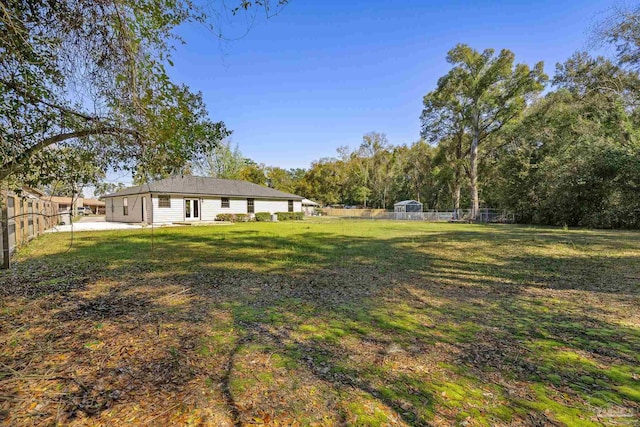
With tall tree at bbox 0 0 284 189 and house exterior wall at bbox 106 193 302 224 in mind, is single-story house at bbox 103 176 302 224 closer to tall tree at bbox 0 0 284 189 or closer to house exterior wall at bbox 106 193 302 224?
house exterior wall at bbox 106 193 302 224

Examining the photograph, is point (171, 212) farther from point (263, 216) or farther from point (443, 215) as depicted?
point (443, 215)

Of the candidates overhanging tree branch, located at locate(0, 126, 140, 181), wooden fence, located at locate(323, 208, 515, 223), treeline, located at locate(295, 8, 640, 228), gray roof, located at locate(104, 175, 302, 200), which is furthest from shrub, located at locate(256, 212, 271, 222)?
overhanging tree branch, located at locate(0, 126, 140, 181)

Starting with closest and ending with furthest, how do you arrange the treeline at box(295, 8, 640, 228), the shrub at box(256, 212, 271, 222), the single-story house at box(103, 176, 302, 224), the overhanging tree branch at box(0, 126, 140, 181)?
the overhanging tree branch at box(0, 126, 140, 181) → the treeline at box(295, 8, 640, 228) → the single-story house at box(103, 176, 302, 224) → the shrub at box(256, 212, 271, 222)

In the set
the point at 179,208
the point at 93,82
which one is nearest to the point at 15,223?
the point at 93,82

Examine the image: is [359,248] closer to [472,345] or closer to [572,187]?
[472,345]

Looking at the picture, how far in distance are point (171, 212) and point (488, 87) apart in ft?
95.3

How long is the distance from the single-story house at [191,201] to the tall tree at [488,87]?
19.2 metres

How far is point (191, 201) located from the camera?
22.6 m

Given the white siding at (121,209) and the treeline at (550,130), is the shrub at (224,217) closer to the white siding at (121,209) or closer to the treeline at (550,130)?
the white siding at (121,209)

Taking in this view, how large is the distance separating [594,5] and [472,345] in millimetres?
13100

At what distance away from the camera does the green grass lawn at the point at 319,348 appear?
1938 mm

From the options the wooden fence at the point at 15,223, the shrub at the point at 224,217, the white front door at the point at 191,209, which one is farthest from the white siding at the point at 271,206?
the wooden fence at the point at 15,223

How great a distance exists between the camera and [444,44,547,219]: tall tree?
26109 mm

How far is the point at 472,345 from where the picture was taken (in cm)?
289
